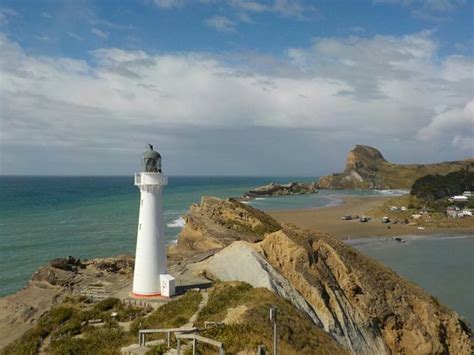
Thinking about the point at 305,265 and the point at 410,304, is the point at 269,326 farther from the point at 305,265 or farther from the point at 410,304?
the point at 410,304

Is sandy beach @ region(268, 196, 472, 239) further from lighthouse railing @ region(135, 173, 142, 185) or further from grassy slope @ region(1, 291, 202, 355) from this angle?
grassy slope @ region(1, 291, 202, 355)

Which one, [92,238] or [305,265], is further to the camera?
[92,238]

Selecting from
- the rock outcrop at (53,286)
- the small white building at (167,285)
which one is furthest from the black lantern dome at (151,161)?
the rock outcrop at (53,286)

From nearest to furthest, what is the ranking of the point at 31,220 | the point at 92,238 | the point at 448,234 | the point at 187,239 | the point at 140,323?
the point at 140,323, the point at 187,239, the point at 92,238, the point at 448,234, the point at 31,220

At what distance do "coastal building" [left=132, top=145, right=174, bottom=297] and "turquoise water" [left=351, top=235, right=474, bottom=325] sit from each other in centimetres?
2109

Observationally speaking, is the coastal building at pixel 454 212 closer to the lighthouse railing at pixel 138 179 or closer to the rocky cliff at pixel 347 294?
the rocky cliff at pixel 347 294

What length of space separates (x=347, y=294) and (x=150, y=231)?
10394 millimetres

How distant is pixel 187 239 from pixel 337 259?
26.7 meters

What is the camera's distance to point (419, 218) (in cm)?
8225

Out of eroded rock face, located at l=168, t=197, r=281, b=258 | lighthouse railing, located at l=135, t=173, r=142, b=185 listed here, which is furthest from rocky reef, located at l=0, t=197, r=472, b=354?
eroded rock face, located at l=168, t=197, r=281, b=258

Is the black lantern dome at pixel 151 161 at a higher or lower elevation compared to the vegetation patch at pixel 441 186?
higher

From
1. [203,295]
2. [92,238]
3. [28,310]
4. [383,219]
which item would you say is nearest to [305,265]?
[203,295]

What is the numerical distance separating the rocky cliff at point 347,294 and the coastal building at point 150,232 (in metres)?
4.26

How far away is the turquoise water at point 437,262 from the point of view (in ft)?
116
